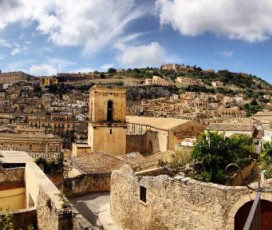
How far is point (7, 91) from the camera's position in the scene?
107m

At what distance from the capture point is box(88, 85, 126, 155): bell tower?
28.3m

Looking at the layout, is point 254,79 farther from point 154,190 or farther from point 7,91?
point 154,190

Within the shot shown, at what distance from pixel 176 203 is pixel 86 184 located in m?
8.06

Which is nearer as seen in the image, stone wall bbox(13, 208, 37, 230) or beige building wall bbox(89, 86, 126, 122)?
stone wall bbox(13, 208, 37, 230)

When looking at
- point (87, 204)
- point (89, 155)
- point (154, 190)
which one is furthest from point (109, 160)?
point (154, 190)

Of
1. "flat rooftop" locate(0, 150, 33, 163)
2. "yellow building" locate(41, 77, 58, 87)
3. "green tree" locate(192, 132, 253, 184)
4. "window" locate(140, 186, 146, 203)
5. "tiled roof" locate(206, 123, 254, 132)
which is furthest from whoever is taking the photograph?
"yellow building" locate(41, 77, 58, 87)

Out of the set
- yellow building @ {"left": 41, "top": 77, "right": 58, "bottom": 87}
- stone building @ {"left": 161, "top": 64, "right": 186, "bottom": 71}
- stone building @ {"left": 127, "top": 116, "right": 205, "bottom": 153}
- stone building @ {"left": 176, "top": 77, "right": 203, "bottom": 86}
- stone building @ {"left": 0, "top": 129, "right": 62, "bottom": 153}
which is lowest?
stone building @ {"left": 0, "top": 129, "right": 62, "bottom": 153}

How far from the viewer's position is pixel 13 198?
1421 centimetres

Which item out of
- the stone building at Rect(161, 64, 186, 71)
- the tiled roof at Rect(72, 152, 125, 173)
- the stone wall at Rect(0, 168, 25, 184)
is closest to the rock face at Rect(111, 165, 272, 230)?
the stone wall at Rect(0, 168, 25, 184)

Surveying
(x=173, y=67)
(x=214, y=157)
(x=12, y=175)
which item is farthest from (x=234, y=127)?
(x=173, y=67)

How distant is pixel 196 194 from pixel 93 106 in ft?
63.8

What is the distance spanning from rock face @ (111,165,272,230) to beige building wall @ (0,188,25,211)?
422 centimetres

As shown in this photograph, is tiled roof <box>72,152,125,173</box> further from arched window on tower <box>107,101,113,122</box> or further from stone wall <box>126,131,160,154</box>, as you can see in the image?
stone wall <box>126,131,160,154</box>

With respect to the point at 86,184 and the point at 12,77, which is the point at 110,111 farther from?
the point at 12,77
